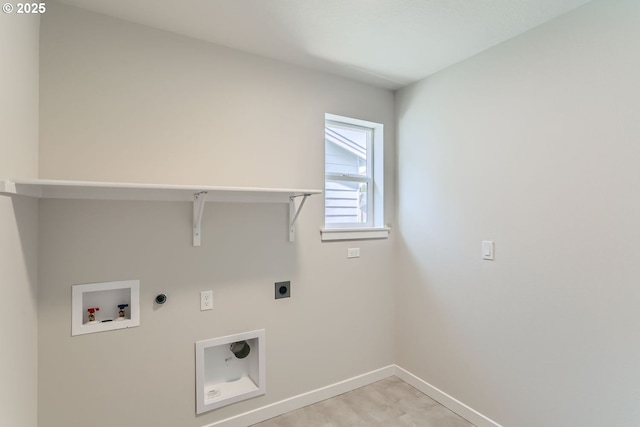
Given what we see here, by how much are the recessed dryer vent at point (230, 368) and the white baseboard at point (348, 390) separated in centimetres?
13

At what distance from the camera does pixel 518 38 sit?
72.8 inches

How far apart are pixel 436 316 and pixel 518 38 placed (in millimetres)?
1942

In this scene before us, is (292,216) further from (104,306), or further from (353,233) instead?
(104,306)

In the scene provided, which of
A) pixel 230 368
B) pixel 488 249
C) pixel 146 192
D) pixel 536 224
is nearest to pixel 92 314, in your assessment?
pixel 146 192

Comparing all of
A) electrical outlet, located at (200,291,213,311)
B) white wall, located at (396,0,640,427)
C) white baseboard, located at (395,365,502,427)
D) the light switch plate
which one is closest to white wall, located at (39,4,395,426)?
electrical outlet, located at (200,291,213,311)

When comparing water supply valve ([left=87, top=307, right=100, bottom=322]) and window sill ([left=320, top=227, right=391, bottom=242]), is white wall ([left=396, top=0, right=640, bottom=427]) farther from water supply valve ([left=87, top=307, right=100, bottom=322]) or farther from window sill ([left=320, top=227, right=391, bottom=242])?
water supply valve ([left=87, top=307, right=100, bottom=322])

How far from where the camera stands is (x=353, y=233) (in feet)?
8.13

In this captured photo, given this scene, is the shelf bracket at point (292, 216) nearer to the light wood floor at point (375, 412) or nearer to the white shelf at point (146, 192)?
the white shelf at point (146, 192)

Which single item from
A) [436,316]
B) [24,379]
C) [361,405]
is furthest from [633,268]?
[24,379]

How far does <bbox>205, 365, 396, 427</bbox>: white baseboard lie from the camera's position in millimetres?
2000

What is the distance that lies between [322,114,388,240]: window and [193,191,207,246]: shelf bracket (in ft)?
2.98

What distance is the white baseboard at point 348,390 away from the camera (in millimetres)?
2008

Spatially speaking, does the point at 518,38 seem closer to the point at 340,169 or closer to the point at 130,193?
the point at 340,169

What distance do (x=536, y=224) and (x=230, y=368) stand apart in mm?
2132
